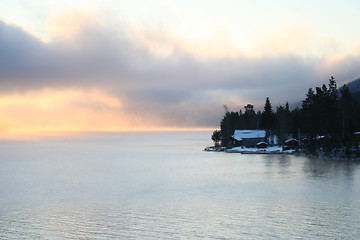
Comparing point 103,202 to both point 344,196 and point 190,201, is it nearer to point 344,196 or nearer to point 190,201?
point 190,201

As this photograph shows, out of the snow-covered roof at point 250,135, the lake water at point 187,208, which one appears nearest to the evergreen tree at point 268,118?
the snow-covered roof at point 250,135

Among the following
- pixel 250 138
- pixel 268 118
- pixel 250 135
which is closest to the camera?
pixel 250 138

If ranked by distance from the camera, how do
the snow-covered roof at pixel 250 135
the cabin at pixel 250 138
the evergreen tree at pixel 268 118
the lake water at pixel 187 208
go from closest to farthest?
the lake water at pixel 187 208 < the cabin at pixel 250 138 < the snow-covered roof at pixel 250 135 < the evergreen tree at pixel 268 118

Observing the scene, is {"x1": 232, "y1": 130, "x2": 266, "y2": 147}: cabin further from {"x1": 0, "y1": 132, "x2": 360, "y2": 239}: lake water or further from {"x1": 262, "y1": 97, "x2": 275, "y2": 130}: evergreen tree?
{"x1": 0, "y1": 132, "x2": 360, "y2": 239}: lake water

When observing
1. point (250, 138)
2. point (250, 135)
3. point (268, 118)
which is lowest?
point (250, 138)

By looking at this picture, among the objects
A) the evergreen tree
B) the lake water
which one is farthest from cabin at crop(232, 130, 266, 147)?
the lake water

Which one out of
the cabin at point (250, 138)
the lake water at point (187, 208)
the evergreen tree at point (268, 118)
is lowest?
the lake water at point (187, 208)

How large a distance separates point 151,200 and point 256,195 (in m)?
11.7

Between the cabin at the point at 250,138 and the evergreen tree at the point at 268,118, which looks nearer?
the cabin at the point at 250,138

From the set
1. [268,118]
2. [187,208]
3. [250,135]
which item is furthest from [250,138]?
[187,208]

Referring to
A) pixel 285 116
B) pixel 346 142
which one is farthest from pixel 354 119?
pixel 285 116

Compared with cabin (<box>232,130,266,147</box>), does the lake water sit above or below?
below

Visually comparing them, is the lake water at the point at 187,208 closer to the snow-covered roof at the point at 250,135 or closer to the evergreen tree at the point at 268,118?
the snow-covered roof at the point at 250,135

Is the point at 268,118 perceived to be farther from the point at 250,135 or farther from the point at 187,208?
the point at 187,208
